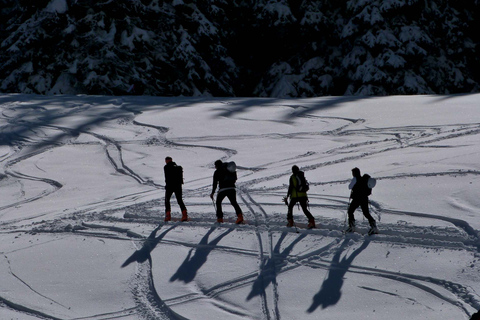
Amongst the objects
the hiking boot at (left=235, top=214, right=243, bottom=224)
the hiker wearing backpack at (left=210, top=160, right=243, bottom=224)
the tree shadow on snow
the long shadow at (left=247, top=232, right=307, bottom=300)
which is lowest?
the long shadow at (left=247, top=232, right=307, bottom=300)

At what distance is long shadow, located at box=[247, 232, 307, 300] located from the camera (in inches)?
306

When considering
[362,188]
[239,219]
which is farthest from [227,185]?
[362,188]

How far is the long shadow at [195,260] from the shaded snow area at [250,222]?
3cm

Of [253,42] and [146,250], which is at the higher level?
[253,42]

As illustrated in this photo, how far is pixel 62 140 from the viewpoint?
65.4ft

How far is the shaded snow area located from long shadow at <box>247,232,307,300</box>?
3 centimetres

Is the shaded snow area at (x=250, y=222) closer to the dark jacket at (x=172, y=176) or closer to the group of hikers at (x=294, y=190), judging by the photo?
the group of hikers at (x=294, y=190)

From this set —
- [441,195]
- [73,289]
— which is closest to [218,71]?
[441,195]

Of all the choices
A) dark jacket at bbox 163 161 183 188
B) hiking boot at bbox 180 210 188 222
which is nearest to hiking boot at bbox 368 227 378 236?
hiking boot at bbox 180 210 188 222

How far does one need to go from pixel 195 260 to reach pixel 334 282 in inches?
83.9

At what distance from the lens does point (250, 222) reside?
1052 cm

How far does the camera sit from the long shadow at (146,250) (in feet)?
30.0

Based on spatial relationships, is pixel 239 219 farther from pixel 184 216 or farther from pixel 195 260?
pixel 195 260

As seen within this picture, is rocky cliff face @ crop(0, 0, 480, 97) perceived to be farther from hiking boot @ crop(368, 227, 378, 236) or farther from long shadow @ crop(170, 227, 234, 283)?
long shadow @ crop(170, 227, 234, 283)
